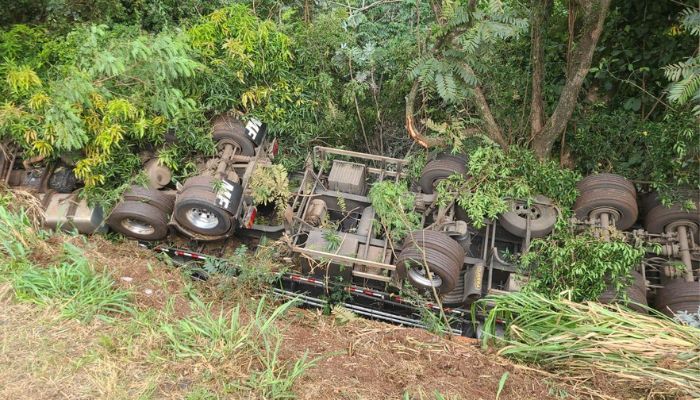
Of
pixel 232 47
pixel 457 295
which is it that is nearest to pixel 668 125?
pixel 457 295

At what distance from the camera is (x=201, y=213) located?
6.07m

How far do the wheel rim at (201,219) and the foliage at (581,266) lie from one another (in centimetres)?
346

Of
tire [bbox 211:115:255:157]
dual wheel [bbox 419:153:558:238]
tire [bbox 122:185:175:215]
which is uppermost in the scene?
tire [bbox 211:115:255:157]

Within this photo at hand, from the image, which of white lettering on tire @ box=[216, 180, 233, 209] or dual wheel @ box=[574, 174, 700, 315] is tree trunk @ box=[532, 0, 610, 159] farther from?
white lettering on tire @ box=[216, 180, 233, 209]

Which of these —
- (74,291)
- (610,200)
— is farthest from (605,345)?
(74,291)

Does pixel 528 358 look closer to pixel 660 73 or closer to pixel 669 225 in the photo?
pixel 669 225

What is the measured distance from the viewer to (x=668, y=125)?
6.29 m

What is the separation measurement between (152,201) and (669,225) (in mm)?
5978

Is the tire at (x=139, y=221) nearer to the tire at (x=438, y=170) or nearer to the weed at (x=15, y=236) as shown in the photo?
the weed at (x=15, y=236)

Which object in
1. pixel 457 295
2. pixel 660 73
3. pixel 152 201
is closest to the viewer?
pixel 457 295

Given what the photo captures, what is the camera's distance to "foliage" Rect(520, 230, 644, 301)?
16.5ft

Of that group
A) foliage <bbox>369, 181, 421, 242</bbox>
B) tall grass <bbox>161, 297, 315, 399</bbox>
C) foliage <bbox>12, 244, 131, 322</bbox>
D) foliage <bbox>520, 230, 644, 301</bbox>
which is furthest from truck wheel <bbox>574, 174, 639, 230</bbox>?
foliage <bbox>12, 244, 131, 322</bbox>

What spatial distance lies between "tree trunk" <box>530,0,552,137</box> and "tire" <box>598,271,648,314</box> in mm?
2224

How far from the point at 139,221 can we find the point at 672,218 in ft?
20.2
